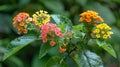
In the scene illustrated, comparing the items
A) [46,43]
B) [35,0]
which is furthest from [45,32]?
[35,0]

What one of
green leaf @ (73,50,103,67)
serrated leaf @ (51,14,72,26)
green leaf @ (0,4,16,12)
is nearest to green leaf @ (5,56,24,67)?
green leaf @ (0,4,16,12)

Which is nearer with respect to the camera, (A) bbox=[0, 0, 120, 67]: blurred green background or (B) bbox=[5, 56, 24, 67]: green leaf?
(B) bbox=[5, 56, 24, 67]: green leaf

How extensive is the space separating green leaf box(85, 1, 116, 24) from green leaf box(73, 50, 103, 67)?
85.3 inches

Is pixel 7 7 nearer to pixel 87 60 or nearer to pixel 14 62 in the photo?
pixel 14 62

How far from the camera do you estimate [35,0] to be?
3.35 meters

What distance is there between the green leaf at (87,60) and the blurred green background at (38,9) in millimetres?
1776

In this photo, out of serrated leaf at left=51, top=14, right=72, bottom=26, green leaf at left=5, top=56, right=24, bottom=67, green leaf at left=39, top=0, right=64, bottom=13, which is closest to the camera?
serrated leaf at left=51, top=14, right=72, bottom=26

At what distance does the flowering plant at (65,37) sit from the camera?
1.15 m

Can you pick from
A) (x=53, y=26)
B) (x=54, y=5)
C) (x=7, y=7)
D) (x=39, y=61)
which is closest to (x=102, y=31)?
(x=53, y=26)

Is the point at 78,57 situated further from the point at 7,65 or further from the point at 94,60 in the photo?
the point at 7,65

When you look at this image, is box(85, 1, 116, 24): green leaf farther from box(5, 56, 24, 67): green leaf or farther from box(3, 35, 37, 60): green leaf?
box(3, 35, 37, 60): green leaf

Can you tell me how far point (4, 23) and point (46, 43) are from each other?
212cm

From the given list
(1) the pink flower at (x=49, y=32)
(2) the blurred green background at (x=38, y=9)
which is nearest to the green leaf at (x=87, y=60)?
(1) the pink flower at (x=49, y=32)

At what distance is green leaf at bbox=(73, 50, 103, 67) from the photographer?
1.17 metres
